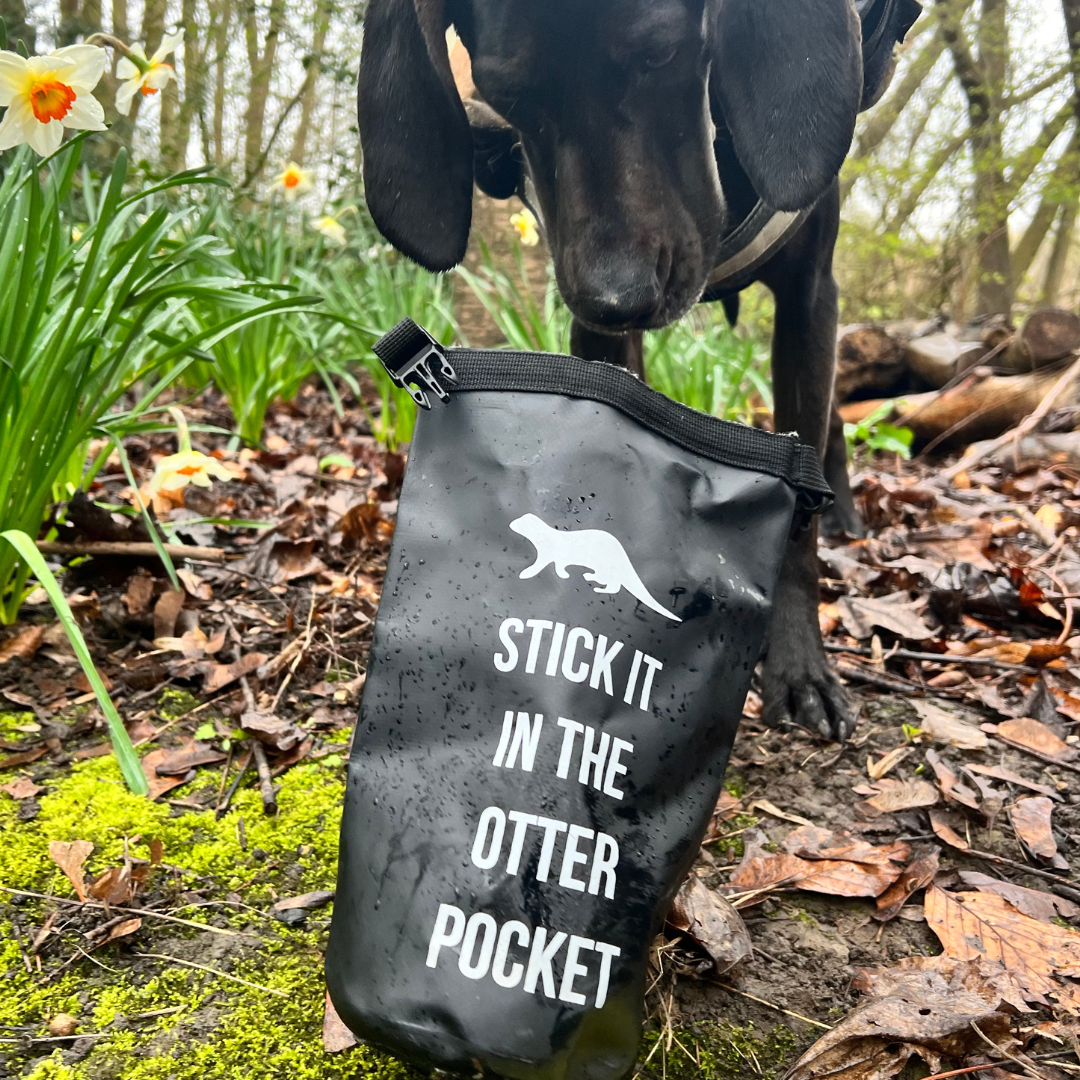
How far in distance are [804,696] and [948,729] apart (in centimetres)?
25

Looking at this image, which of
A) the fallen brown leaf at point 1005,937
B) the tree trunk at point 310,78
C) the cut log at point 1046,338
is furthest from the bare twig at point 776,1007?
the tree trunk at point 310,78

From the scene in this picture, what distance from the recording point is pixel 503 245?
15.0 feet

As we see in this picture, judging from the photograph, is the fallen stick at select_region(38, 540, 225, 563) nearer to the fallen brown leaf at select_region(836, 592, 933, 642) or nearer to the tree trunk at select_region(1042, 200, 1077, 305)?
the fallen brown leaf at select_region(836, 592, 933, 642)

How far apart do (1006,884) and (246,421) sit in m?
2.95

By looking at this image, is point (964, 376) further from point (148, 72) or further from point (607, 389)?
point (607, 389)

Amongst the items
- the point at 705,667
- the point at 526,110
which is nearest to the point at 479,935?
the point at 705,667

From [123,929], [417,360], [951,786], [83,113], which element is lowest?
[123,929]

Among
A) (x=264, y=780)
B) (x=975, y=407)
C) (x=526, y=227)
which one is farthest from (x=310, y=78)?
(x=264, y=780)

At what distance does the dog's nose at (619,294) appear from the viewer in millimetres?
1454

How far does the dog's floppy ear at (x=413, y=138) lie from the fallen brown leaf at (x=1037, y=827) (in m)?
1.46

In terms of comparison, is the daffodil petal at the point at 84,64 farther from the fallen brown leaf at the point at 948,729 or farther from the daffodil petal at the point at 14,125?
the fallen brown leaf at the point at 948,729

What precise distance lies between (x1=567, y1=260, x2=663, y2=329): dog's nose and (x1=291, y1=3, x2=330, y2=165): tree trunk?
4281mm

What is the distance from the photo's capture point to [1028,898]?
45.7 inches

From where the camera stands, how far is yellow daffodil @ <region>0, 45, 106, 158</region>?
1.28m
